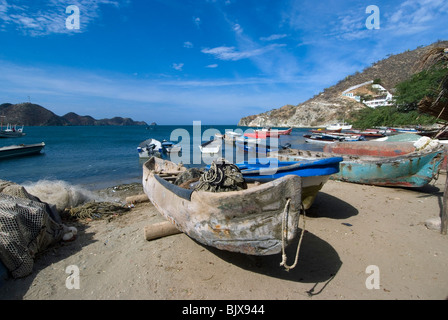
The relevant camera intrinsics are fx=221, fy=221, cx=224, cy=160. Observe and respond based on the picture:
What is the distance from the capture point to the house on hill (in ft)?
209

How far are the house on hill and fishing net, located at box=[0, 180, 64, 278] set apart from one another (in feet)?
241

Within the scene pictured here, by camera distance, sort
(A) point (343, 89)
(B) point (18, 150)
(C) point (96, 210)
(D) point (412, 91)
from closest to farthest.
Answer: (C) point (96, 210) < (B) point (18, 150) < (D) point (412, 91) < (A) point (343, 89)

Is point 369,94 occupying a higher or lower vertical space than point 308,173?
higher

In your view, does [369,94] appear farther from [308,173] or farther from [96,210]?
[96,210]

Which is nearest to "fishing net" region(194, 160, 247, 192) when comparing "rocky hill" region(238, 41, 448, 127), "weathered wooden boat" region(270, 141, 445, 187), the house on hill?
"weathered wooden boat" region(270, 141, 445, 187)

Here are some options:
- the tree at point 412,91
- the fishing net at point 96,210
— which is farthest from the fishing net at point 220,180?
the tree at point 412,91

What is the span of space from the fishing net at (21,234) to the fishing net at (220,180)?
3.04 m

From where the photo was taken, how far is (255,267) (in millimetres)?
3740

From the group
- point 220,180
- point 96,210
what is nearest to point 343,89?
point 220,180

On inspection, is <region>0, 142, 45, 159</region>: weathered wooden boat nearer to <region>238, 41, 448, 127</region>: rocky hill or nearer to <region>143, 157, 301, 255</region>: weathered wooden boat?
<region>143, 157, 301, 255</region>: weathered wooden boat

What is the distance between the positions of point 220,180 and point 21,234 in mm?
3550

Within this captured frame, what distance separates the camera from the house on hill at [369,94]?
209 feet

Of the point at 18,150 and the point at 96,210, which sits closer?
the point at 96,210
